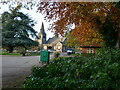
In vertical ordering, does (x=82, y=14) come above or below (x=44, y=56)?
above

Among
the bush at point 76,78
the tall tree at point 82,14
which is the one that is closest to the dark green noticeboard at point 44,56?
the tall tree at point 82,14

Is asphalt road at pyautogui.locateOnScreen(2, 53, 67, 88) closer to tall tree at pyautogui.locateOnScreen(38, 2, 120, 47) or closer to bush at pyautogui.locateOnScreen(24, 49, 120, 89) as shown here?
bush at pyautogui.locateOnScreen(24, 49, 120, 89)

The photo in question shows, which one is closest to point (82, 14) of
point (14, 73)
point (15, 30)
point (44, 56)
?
point (44, 56)

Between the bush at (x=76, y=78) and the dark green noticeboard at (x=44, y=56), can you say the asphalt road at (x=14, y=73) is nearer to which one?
the dark green noticeboard at (x=44, y=56)

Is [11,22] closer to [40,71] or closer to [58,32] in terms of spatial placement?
[58,32]

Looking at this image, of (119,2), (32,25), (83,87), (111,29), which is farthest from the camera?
(32,25)

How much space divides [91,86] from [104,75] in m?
0.45

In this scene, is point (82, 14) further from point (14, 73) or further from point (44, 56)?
point (14, 73)

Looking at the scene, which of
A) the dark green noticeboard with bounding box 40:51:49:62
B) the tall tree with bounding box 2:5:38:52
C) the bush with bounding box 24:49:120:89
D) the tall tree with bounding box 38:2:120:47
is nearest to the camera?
the bush with bounding box 24:49:120:89

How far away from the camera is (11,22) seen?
102 feet

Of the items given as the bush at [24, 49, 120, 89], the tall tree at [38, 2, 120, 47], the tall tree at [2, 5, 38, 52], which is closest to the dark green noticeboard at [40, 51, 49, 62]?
the tall tree at [38, 2, 120, 47]

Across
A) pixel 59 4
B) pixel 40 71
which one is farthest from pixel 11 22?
pixel 40 71

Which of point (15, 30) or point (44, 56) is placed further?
point (15, 30)

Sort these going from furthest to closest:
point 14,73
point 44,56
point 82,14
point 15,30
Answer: point 15,30 → point 44,56 → point 82,14 → point 14,73
